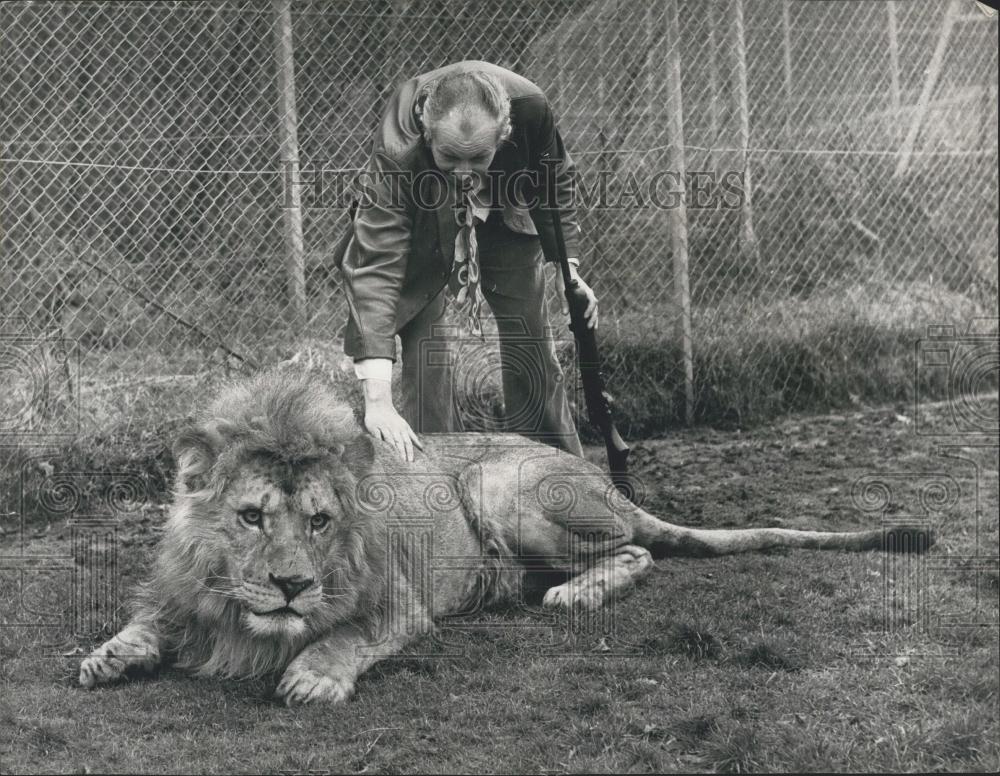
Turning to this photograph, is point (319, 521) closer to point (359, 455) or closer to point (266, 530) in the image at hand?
point (266, 530)

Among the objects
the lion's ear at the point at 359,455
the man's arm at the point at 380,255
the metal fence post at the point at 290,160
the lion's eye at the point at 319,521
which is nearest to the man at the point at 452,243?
the man's arm at the point at 380,255

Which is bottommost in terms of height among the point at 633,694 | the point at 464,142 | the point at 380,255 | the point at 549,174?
the point at 633,694

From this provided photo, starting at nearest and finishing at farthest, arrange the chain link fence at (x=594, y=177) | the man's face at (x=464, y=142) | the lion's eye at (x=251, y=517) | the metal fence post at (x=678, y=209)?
the lion's eye at (x=251, y=517), the man's face at (x=464, y=142), the chain link fence at (x=594, y=177), the metal fence post at (x=678, y=209)

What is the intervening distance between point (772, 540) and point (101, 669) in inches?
126

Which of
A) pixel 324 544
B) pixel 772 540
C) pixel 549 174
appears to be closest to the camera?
pixel 324 544

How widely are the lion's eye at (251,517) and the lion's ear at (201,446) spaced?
0.23 m

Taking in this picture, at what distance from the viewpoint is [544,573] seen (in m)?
5.32

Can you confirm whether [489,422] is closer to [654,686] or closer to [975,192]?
[654,686]

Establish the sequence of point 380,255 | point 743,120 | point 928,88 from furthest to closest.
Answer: point 928,88, point 743,120, point 380,255

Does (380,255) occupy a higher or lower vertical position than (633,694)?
higher

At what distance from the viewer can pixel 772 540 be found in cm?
570

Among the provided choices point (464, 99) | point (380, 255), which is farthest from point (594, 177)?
point (464, 99)

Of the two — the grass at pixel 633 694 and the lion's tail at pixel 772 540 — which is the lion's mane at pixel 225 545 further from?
the lion's tail at pixel 772 540

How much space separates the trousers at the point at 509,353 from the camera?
18.5ft
